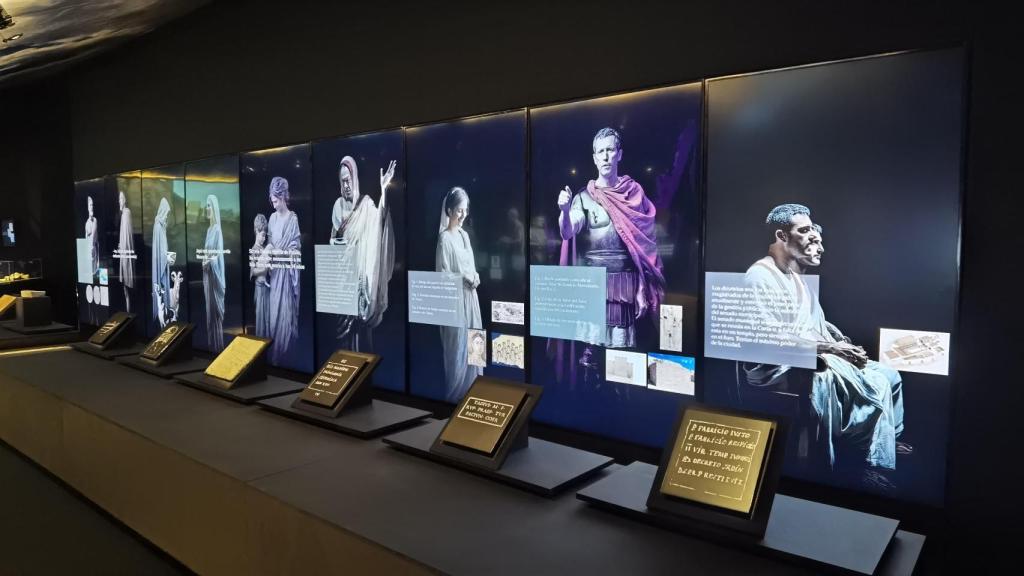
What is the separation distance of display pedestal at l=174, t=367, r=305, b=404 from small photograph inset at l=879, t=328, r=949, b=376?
2499mm

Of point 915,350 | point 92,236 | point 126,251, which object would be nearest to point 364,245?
point 915,350

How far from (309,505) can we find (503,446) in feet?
1.78

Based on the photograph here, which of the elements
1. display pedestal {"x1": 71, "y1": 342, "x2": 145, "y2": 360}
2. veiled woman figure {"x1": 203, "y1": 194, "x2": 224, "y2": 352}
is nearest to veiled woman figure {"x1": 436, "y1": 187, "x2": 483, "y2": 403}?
display pedestal {"x1": 71, "y1": 342, "x2": 145, "y2": 360}

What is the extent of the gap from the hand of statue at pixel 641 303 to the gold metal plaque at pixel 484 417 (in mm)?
1593

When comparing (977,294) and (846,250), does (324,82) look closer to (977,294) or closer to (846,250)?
(846,250)

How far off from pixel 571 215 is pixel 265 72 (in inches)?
146

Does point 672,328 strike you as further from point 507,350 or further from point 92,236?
point 92,236

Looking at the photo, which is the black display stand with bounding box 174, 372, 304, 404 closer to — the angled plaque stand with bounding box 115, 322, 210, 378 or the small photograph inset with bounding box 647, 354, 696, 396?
the angled plaque stand with bounding box 115, 322, 210, 378

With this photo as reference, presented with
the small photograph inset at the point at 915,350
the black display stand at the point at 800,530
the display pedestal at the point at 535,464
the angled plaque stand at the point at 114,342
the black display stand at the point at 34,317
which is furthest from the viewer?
the black display stand at the point at 34,317

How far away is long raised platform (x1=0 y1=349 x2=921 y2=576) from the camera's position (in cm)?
135

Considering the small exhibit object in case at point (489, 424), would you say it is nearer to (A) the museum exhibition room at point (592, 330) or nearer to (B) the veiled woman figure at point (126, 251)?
(A) the museum exhibition room at point (592, 330)

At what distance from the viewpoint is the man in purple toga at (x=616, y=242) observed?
336 centimetres

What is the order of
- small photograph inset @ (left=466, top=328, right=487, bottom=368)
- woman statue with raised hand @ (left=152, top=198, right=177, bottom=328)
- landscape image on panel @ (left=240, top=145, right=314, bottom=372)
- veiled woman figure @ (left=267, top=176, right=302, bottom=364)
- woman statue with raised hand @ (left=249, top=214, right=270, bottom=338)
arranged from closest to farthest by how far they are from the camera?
small photograph inset @ (left=466, top=328, right=487, bottom=368) → landscape image on panel @ (left=240, top=145, right=314, bottom=372) → veiled woman figure @ (left=267, top=176, right=302, bottom=364) → woman statue with raised hand @ (left=249, top=214, right=270, bottom=338) → woman statue with raised hand @ (left=152, top=198, right=177, bottom=328)

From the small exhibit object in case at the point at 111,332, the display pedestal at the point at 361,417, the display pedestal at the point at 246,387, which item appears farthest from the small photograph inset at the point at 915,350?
the small exhibit object in case at the point at 111,332
